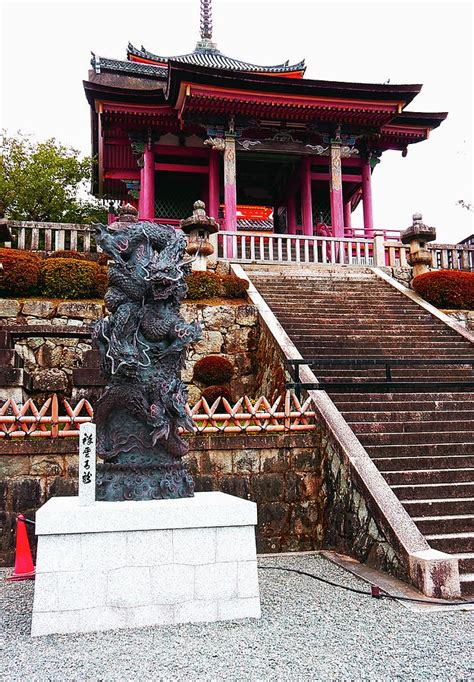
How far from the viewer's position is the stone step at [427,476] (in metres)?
6.29

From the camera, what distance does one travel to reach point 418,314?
1194 centimetres

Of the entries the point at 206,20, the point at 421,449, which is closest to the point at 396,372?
the point at 421,449

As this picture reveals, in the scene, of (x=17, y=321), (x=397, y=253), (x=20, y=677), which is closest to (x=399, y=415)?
(x=20, y=677)

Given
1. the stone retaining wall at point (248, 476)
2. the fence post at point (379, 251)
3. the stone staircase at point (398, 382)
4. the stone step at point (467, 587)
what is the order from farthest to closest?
the fence post at point (379, 251), the stone retaining wall at point (248, 476), the stone staircase at point (398, 382), the stone step at point (467, 587)

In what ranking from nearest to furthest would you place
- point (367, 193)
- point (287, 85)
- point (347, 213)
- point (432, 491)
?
point (432, 491)
point (287, 85)
point (367, 193)
point (347, 213)

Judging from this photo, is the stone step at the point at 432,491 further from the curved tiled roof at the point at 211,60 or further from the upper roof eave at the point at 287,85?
the curved tiled roof at the point at 211,60

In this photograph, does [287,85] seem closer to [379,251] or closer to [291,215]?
[379,251]

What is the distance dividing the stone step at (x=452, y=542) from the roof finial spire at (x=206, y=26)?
27.3 metres

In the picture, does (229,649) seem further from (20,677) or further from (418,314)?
(418,314)

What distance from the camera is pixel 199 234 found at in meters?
12.5

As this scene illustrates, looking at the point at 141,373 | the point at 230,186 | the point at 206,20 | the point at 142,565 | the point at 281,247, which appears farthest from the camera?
the point at 206,20

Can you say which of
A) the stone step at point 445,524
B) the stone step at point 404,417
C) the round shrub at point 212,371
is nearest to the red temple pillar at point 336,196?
the round shrub at point 212,371

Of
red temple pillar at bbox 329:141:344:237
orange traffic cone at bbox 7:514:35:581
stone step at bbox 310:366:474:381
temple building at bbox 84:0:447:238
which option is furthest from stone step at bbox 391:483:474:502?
red temple pillar at bbox 329:141:344:237

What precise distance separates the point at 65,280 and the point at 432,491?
7.15 meters
